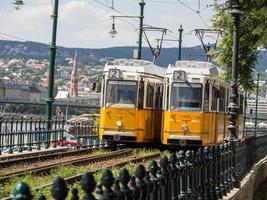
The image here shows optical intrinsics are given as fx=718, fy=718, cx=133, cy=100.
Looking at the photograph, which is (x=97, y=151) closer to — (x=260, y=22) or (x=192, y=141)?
(x=192, y=141)

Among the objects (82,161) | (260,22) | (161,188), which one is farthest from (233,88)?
(161,188)

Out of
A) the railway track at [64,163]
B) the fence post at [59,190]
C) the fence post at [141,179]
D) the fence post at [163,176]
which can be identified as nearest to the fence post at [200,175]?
the fence post at [163,176]

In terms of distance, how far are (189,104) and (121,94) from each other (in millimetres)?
2545

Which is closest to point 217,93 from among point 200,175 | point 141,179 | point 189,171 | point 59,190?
point 200,175

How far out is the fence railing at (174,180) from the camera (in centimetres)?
360

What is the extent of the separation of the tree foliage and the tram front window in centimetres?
266

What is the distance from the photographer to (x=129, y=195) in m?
4.36

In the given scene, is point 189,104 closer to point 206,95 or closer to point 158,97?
point 206,95

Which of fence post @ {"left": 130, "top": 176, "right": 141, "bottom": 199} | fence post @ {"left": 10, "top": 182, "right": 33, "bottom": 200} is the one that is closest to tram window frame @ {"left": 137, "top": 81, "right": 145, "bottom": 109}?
fence post @ {"left": 130, "top": 176, "right": 141, "bottom": 199}

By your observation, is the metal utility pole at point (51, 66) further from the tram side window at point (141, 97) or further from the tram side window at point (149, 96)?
the tram side window at point (149, 96)

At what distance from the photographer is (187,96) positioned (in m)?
25.9

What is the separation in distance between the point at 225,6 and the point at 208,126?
441 centimetres

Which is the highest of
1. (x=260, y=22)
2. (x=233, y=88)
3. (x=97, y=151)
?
(x=260, y=22)

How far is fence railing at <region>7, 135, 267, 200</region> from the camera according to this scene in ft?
11.8
